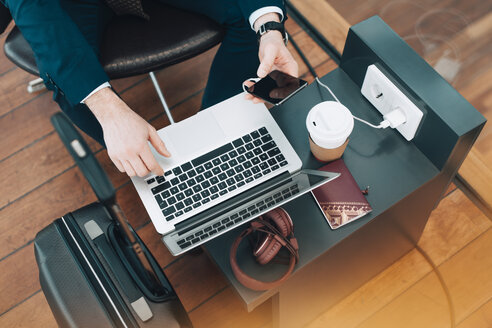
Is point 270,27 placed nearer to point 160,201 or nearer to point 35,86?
point 160,201

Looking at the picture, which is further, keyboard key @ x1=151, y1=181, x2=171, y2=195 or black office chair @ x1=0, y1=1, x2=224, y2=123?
black office chair @ x1=0, y1=1, x2=224, y2=123

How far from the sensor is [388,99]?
3.22 feet

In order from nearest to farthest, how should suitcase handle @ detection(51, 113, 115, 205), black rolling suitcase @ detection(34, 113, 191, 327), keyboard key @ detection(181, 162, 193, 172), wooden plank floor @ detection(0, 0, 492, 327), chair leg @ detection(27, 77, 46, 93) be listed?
1. suitcase handle @ detection(51, 113, 115, 205)
2. black rolling suitcase @ detection(34, 113, 191, 327)
3. keyboard key @ detection(181, 162, 193, 172)
4. wooden plank floor @ detection(0, 0, 492, 327)
5. chair leg @ detection(27, 77, 46, 93)

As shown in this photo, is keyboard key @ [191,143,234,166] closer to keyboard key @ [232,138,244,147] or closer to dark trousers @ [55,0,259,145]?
keyboard key @ [232,138,244,147]

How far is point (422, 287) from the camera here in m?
1.46

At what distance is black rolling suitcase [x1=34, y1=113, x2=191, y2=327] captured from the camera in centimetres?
80

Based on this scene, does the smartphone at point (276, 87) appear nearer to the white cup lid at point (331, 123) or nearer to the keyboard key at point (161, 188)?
the white cup lid at point (331, 123)

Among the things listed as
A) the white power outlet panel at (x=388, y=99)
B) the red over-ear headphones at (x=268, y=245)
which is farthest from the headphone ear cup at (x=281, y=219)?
the white power outlet panel at (x=388, y=99)

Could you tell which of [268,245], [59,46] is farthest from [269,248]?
[59,46]

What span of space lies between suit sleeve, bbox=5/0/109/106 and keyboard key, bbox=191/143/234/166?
1.11ft

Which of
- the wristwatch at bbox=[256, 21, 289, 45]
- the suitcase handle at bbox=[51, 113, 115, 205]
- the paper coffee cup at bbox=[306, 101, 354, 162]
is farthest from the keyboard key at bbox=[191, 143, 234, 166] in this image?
the suitcase handle at bbox=[51, 113, 115, 205]

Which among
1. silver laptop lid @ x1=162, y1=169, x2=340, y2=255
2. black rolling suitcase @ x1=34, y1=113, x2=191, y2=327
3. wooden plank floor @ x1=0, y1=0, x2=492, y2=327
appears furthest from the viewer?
wooden plank floor @ x1=0, y1=0, x2=492, y2=327

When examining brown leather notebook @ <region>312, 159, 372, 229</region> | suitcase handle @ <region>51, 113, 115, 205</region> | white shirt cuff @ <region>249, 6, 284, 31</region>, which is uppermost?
suitcase handle @ <region>51, 113, 115, 205</region>

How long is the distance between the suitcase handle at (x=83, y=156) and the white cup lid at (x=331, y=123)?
1.57 ft
